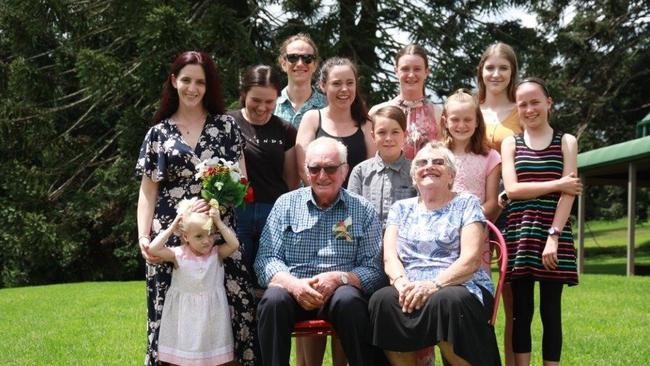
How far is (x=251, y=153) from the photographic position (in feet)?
16.1

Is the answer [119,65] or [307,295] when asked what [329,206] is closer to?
[307,295]

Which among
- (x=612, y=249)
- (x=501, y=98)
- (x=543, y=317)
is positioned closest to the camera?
(x=543, y=317)

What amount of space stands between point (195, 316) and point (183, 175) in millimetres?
799

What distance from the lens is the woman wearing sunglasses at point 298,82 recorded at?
547cm

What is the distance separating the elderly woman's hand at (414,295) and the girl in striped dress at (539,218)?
798 mm

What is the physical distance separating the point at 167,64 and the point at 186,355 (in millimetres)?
9913

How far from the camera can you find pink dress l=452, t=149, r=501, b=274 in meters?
4.71

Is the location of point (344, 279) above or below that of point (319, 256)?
below

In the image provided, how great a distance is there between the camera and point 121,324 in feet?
29.9

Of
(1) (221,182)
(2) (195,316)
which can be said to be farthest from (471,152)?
(2) (195,316)

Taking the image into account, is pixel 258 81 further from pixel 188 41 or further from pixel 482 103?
pixel 188 41

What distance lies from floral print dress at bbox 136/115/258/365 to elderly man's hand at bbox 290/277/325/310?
1.42 ft

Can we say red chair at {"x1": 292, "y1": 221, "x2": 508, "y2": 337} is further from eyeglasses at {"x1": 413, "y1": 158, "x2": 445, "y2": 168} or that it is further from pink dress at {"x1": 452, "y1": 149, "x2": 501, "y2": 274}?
eyeglasses at {"x1": 413, "y1": 158, "x2": 445, "y2": 168}

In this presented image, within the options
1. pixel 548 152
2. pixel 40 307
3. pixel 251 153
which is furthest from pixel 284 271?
pixel 40 307
